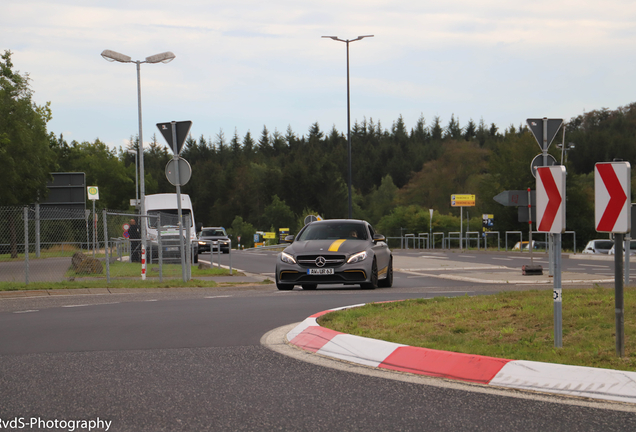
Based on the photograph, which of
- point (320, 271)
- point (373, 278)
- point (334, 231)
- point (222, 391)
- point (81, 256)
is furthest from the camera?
point (81, 256)

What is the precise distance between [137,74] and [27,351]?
87.2 feet

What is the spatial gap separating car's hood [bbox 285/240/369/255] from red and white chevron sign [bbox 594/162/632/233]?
9.70 m

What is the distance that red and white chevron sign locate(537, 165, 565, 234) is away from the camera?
254 inches

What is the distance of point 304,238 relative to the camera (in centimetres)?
1680

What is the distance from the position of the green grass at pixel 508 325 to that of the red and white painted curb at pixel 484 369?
8.5 inches

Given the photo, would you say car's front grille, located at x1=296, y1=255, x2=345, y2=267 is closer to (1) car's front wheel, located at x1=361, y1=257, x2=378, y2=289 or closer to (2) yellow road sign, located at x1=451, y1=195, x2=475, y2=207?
(1) car's front wheel, located at x1=361, y1=257, x2=378, y2=289

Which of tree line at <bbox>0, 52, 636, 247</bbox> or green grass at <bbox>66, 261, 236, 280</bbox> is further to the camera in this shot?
tree line at <bbox>0, 52, 636, 247</bbox>

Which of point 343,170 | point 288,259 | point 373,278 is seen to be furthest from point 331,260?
point 343,170

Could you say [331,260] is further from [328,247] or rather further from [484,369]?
[484,369]

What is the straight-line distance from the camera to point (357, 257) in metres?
15.9

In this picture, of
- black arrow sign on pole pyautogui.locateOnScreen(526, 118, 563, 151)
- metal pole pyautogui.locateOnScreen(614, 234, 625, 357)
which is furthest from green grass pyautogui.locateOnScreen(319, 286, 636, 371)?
black arrow sign on pole pyautogui.locateOnScreen(526, 118, 563, 151)

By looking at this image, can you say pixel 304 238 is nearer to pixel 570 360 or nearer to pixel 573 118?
pixel 570 360

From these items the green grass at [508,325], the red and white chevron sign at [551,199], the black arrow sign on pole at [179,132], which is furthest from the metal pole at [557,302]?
the black arrow sign on pole at [179,132]

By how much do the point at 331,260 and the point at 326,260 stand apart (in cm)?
10
